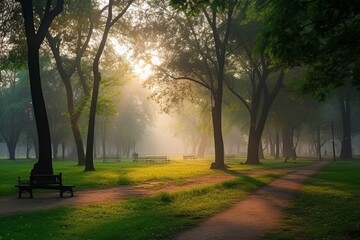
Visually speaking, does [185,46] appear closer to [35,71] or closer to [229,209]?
[35,71]

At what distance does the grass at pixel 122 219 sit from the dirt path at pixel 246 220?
19.3 inches

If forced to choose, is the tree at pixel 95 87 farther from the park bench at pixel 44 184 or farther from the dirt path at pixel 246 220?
the dirt path at pixel 246 220

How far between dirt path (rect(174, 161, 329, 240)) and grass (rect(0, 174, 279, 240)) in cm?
49

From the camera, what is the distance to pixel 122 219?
38.3ft

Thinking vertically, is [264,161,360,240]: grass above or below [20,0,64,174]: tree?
below

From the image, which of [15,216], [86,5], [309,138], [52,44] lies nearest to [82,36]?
[52,44]

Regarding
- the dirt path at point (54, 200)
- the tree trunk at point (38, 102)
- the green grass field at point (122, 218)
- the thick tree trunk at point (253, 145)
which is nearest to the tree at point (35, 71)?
the tree trunk at point (38, 102)

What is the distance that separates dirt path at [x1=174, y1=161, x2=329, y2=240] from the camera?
31.2ft

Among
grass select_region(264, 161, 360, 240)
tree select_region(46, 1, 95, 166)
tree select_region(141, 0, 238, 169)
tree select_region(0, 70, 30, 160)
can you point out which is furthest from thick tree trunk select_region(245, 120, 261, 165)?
tree select_region(0, 70, 30, 160)

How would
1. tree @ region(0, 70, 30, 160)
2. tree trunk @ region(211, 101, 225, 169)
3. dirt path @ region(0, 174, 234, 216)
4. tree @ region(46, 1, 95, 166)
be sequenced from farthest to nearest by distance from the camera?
tree @ region(0, 70, 30, 160), tree trunk @ region(211, 101, 225, 169), tree @ region(46, 1, 95, 166), dirt path @ region(0, 174, 234, 216)

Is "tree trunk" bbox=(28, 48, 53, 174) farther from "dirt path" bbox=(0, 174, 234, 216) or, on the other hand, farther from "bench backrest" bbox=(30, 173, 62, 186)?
"bench backrest" bbox=(30, 173, 62, 186)

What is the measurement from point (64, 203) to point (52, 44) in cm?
2191

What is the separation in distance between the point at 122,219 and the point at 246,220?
356 centimetres

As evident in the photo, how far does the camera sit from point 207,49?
128 ft
